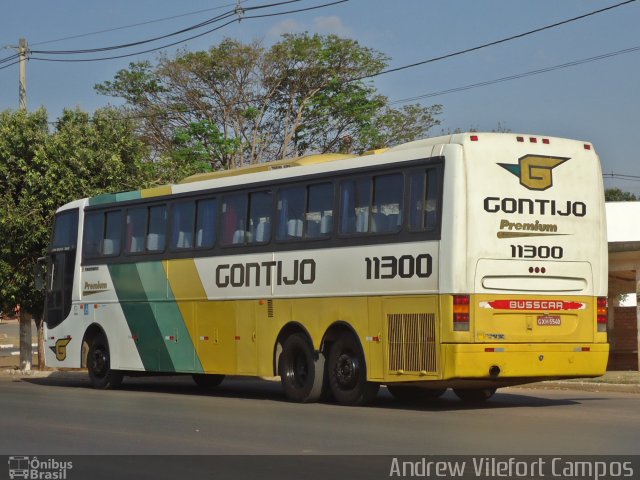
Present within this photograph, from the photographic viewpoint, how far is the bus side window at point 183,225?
21.7m

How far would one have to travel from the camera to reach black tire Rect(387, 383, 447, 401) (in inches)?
791

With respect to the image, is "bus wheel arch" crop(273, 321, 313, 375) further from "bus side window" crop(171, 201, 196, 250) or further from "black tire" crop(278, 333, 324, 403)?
"bus side window" crop(171, 201, 196, 250)

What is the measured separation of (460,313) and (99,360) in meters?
10.1

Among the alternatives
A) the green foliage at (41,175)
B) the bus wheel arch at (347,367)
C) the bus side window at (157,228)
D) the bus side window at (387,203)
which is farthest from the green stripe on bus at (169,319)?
the green foliage at (41,175)

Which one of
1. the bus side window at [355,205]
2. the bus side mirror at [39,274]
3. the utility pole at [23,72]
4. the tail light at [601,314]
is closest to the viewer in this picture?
the tail light at [601,314]

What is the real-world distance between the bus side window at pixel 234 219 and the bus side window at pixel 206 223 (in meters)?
0.29

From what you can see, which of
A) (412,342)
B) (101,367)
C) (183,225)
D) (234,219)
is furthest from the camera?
(101,367)

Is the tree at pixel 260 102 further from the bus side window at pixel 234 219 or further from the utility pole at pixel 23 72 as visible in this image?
the bus side window at pixel 234 219

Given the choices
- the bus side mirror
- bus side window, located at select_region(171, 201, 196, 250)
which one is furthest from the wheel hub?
the bus side mirror

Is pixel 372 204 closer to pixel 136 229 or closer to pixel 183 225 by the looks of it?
pixel 183 225

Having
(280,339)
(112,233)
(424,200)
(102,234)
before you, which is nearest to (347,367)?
(280,339)

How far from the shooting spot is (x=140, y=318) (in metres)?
23.2

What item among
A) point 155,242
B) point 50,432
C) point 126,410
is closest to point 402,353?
point 126,410

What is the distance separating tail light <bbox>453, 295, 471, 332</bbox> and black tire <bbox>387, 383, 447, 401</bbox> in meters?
3.62
